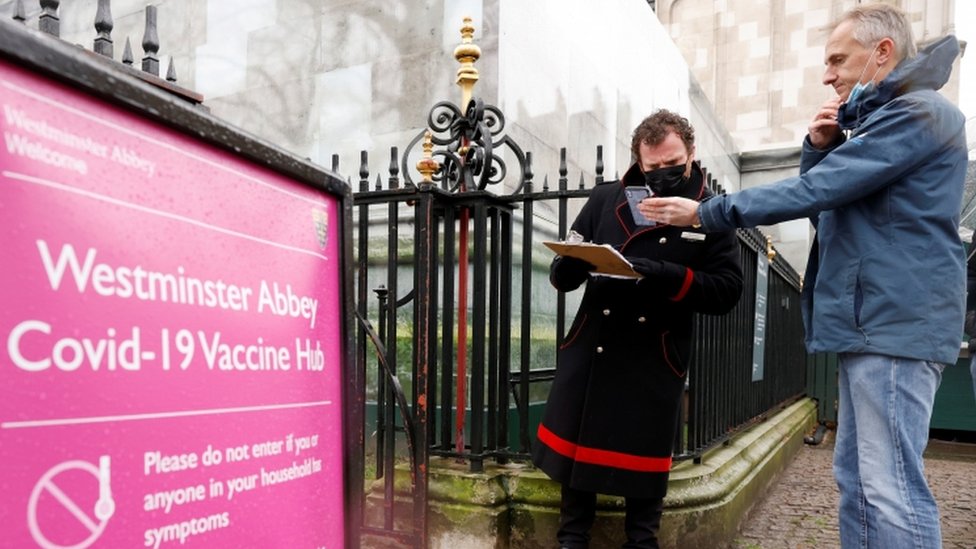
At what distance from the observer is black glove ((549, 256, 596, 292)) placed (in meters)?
3.10

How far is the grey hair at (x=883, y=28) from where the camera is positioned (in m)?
2.51

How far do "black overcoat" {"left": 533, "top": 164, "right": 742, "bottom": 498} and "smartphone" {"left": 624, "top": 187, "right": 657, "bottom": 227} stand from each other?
0.27 ft

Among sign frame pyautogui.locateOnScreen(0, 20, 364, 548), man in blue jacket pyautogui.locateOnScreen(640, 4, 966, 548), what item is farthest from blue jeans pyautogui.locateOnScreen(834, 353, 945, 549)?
sign frame pyautogui.locateOnScreen(0, 20, 364, 548)

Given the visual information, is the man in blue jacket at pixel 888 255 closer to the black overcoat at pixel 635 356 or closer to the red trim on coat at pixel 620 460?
the black overcoat at pixel 635 356

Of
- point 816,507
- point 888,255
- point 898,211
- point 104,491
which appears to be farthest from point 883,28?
point 816,507

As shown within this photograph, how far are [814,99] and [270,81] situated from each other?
35.7 feet

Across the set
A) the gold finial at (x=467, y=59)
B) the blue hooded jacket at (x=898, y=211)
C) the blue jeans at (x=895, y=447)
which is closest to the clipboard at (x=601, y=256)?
the blue hooded jacket at (x=898, y=211)

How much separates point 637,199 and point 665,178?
16 cm

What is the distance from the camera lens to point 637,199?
296 centimetres

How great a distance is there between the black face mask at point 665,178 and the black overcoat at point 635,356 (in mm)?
59

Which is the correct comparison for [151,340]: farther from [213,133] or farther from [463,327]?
[463,327]

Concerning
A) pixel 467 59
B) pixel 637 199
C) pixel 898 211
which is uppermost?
pixel 467 59

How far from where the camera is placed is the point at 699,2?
48.7ft

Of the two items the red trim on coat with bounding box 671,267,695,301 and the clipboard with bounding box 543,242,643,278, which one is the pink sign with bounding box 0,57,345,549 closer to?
the clipboard with bounding box 543,242,643,278
